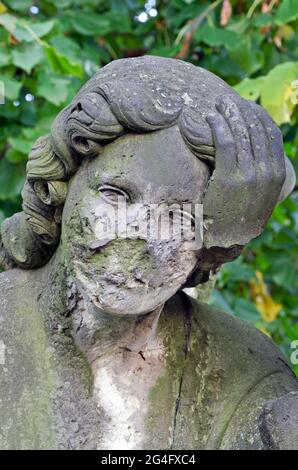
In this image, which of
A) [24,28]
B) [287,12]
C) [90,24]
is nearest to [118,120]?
[24,28]

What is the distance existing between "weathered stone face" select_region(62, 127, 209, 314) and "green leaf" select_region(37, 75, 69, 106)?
1.82 m

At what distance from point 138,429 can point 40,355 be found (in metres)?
0.21

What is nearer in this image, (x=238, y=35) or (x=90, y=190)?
(x=90, y=190)

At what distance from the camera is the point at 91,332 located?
2141 millimetres

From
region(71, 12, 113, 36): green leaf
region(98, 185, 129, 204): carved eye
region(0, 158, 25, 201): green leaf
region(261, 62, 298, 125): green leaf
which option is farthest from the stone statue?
region(71, 12, 113, 36): green leaf

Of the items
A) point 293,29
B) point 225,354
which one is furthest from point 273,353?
point 293,29

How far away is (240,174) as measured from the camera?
79.0 inches

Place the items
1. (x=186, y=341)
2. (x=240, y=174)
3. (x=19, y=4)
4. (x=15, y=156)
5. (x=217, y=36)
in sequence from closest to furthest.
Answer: (x=240, y=174), (x=186, y=341), (x=15, y=156), (x=217, y=36), (x=19, y=4)

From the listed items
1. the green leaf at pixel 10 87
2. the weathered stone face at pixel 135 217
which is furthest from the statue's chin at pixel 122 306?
the green leaf at pixel 10 87

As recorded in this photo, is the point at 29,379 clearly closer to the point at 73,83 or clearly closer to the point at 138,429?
the point at 138,429

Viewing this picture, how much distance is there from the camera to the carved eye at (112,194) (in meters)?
2.02

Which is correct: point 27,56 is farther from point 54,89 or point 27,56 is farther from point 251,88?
point 251,88

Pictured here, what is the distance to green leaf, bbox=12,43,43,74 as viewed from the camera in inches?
149

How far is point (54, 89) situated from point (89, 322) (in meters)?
1.82
